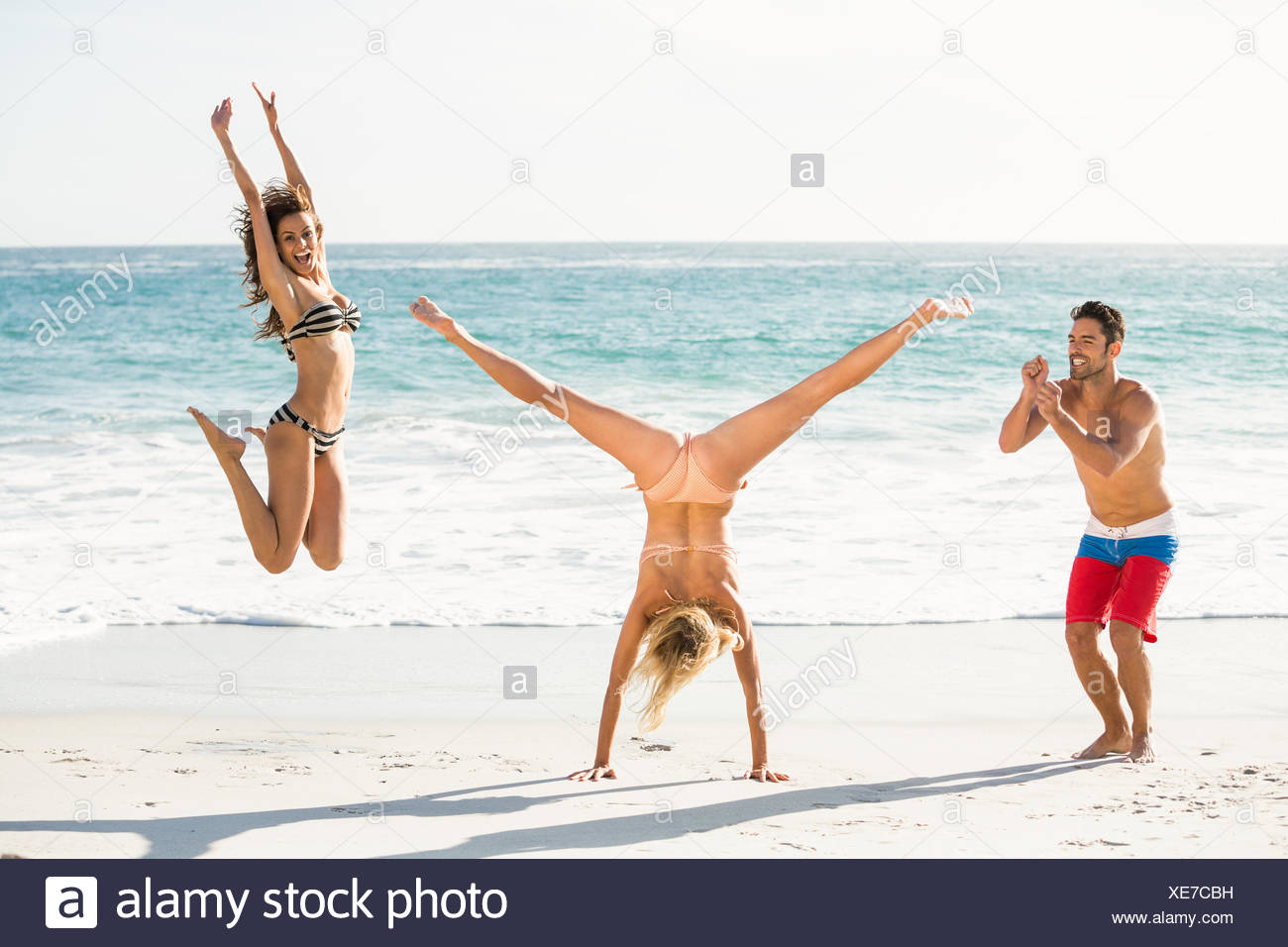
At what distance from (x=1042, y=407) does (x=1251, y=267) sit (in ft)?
120

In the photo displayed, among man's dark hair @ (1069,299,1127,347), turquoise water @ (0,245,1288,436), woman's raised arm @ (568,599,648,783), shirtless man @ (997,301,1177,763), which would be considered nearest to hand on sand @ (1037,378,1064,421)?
shirtless man @ (997,301,1177,763)

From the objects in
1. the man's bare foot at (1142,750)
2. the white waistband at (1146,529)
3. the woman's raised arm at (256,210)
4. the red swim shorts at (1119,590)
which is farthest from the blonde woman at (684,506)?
the man's bare foot at (1142,750)

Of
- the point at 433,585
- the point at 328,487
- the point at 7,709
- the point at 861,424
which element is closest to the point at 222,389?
the point at 861,424

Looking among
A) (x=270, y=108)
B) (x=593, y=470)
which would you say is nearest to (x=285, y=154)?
(x=270, y=108)

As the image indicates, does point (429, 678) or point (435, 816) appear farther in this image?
point (429, 678)

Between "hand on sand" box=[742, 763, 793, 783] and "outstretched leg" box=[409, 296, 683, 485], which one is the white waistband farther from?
"outstretched leg" box=[409, 296, 683, 485]

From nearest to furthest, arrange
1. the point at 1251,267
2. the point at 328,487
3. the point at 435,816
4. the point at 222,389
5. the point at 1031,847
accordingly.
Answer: the point at 1031,847
the point at 435,816
the point at 328,487
the point at 222,389
the point at 1251,267

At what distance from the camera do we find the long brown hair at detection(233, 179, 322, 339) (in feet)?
17.1

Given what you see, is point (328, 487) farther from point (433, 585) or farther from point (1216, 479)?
point (1216, 479)

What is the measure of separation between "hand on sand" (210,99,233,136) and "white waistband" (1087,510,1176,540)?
4169 millimetres

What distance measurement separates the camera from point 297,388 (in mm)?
5266

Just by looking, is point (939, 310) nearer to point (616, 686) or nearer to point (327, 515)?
point (616, 686)

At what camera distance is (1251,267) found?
123 ft

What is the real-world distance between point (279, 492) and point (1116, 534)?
3681mm
